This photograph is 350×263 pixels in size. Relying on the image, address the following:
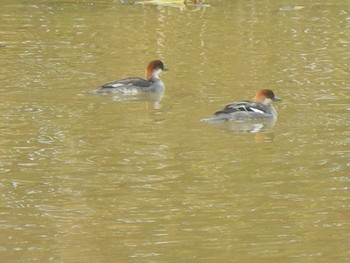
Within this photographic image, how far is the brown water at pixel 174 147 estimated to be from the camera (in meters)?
11.2

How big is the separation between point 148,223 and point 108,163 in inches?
107

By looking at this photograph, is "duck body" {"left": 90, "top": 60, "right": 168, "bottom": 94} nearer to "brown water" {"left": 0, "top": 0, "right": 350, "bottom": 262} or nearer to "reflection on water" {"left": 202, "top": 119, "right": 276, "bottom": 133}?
"brown water" {"left": 0, "top": 0, "right": 350, "bottom": 262}

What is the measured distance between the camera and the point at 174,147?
49.9ft

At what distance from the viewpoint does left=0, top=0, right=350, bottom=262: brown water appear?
11.2m

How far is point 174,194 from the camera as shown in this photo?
12.8 metres

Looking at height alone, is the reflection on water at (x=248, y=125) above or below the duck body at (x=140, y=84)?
below

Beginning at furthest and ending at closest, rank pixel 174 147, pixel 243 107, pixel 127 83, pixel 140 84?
1. pixel 140 84
2. pixel 127 83
3. pixel 243 107
4. pixel 174 147

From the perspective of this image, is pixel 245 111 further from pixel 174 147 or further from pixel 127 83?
pixel 127 83

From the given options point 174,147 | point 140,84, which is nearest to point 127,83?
point 140,84

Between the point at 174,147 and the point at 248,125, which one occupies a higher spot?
the point at 174,147

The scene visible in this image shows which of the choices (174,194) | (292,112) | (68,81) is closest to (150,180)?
(174,194)

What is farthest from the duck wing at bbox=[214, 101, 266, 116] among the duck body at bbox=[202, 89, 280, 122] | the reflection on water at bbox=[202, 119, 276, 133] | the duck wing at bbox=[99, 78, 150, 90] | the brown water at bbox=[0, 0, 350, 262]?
the duck wing at bbox=[99, 78, 150, 90]

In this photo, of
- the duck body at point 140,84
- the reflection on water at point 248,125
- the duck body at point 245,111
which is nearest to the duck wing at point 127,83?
the duck body at point 140,84

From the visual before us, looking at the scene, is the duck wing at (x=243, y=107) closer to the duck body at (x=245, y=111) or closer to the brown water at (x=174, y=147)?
the duck body at (x=245, y=111)
